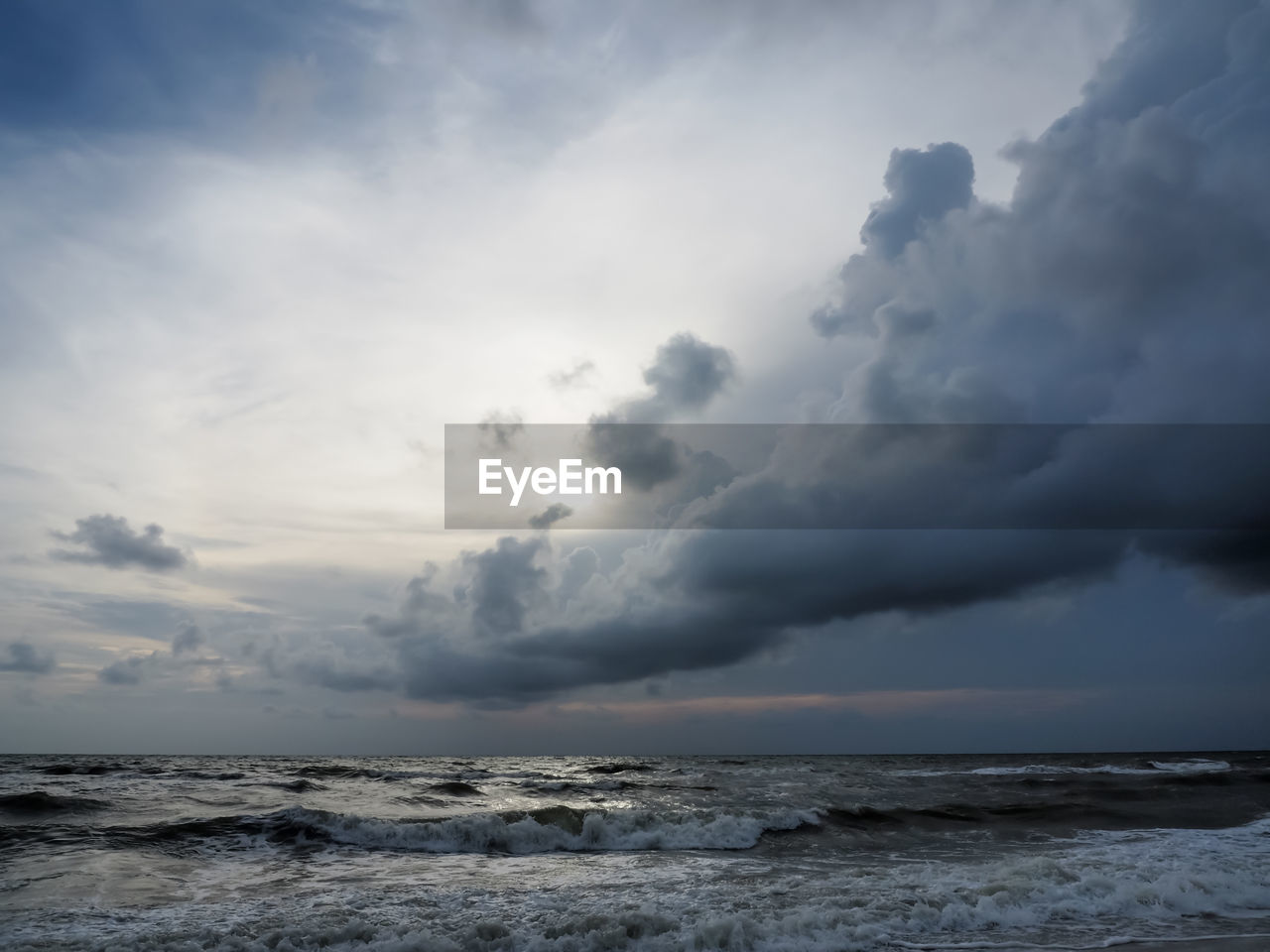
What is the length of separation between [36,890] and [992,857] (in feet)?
68.9

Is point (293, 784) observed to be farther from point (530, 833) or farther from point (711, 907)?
point (711, 907)

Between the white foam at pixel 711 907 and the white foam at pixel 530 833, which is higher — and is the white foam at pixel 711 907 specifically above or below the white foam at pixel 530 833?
above

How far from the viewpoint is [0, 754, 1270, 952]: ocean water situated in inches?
469

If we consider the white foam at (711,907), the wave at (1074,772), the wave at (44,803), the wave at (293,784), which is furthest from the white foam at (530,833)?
the wave at (1074,772)

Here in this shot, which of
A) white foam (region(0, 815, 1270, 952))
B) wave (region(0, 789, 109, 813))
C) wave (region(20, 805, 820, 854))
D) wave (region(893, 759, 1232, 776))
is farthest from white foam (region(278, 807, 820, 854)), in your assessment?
wave (region(893, 759, 1232, 776))

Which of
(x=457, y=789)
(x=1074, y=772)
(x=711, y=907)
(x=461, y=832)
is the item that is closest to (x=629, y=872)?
(x=711, y=907)

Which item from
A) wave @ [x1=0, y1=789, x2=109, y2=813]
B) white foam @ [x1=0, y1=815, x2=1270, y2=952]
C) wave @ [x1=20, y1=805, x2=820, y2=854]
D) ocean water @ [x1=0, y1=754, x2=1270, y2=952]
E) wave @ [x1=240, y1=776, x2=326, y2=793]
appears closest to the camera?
white foam @ [x1=0, y1=815, x2=1270, y2=952]

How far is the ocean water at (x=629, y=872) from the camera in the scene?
11.9 m

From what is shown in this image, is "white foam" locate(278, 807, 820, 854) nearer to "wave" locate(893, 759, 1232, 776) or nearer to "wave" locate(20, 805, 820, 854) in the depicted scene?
"wave" locate(20, 805, 820, 854)

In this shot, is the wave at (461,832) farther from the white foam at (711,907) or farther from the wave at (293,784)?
the wave at (293,784)

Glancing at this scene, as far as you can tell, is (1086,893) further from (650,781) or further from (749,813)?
(650,781)

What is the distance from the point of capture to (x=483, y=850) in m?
20.6

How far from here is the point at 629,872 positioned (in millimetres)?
17031

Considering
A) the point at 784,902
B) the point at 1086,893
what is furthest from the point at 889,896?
the point at 1086,893
